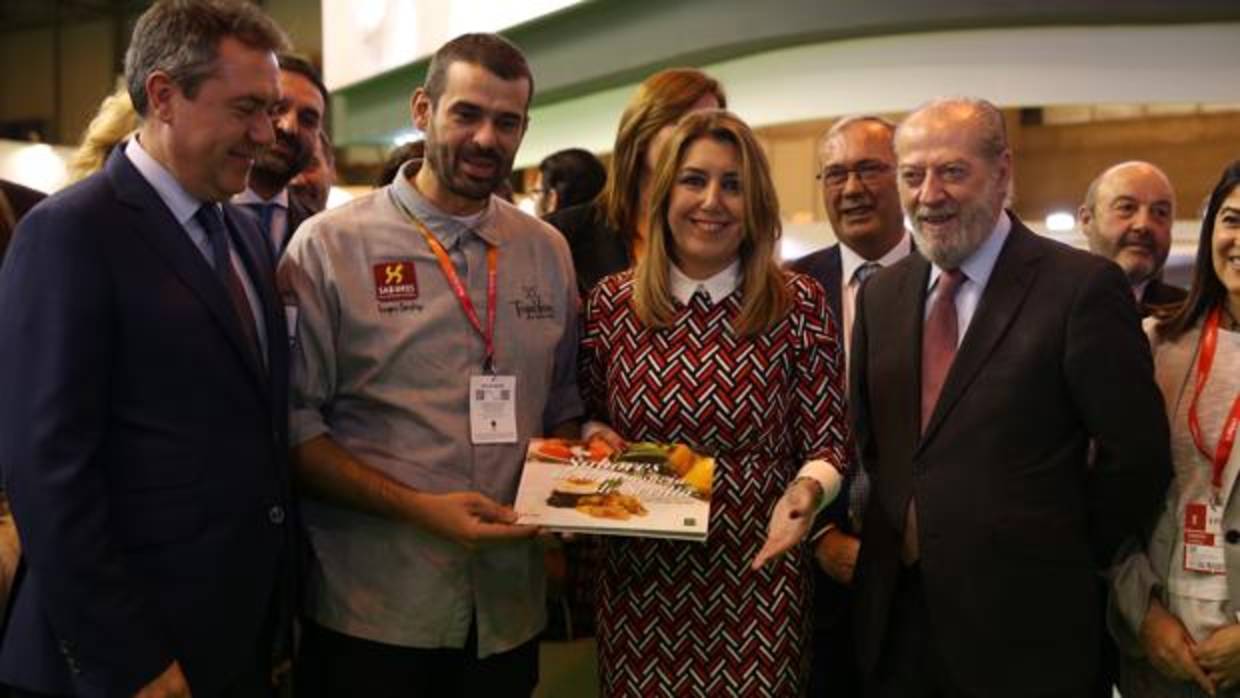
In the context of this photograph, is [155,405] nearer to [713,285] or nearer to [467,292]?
[467,292]

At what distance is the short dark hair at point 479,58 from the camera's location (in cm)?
242

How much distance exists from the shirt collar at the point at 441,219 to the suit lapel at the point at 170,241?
1.71ft

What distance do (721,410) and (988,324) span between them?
0.60m

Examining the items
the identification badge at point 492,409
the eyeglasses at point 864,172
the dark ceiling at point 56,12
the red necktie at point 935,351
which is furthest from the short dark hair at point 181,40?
the dark ceiling at point 56,12

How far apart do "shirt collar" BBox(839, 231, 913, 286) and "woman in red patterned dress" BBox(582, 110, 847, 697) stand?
3.08 feet

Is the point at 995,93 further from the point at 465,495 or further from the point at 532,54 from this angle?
the point at 465,495

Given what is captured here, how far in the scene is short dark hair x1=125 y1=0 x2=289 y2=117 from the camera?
2004 millimetres

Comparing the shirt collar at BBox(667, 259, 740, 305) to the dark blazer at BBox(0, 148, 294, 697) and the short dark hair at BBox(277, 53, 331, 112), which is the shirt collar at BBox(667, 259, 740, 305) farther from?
the short dark hair at BBox(277, 53, 331, 112)

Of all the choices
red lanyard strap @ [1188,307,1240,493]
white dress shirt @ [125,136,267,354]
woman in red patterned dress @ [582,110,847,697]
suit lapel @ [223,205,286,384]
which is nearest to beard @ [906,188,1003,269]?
woman in red patterned dress @ [582,110,847,697]

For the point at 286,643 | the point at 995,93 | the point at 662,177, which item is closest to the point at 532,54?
the point at 995,93

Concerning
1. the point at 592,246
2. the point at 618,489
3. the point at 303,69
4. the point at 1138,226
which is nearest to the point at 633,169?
the point at 592,246

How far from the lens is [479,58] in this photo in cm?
241

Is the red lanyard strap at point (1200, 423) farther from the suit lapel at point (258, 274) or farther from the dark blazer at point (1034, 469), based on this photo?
the suit lapel at point (258, 274)

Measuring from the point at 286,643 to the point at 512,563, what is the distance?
1.60ft
